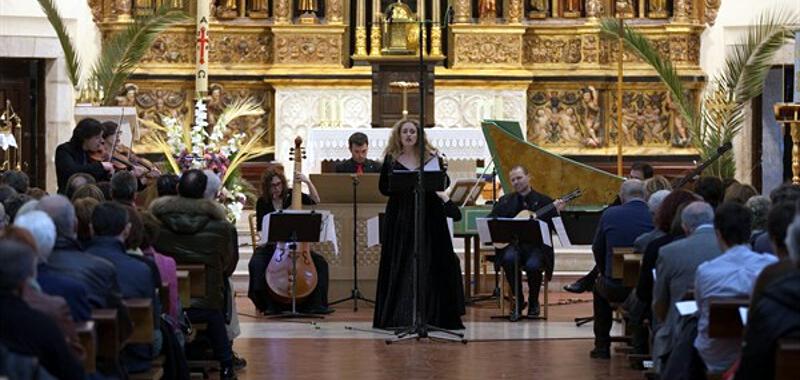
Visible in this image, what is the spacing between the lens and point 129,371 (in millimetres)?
8617

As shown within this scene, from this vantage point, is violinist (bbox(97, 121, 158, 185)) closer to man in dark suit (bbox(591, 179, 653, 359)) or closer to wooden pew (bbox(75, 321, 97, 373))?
man in dark suit (bbox(591, 179, 653, 359))

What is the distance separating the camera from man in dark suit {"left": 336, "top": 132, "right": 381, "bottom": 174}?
15719 millimetres

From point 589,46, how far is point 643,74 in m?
0.74

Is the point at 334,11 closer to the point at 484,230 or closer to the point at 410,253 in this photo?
the point at 484,230

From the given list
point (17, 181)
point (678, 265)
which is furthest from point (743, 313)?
point (17, 181)

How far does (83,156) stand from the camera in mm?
12336

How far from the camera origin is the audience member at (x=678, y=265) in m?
8.87

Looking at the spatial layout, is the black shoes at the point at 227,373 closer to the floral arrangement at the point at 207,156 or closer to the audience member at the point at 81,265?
the audience member at the point at 81,265

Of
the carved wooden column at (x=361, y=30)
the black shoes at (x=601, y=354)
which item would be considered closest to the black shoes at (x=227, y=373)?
the black shoes at (x=601, y=354)

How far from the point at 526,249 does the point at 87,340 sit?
25.9ft

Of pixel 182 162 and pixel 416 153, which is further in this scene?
pixel 182 162

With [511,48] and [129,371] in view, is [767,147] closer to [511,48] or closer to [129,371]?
[511,48]

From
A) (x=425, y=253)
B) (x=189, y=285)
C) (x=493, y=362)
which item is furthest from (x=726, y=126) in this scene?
(x=189, y=285)

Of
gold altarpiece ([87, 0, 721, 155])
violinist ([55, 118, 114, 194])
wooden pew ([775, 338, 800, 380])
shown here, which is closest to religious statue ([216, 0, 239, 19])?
gold altarpiece ([87, 0, 721, 155])
